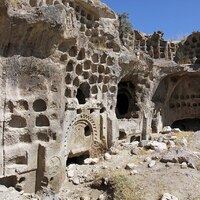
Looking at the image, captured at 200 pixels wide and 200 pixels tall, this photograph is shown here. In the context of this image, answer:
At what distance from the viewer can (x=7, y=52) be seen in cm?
812

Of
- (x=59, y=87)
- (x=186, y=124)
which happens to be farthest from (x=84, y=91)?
(x=186, y=124)

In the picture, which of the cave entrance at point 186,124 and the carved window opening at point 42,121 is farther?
the cave entrance at point 186,124

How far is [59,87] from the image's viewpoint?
909cm

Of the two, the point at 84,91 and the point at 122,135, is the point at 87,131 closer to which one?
the point at 84,91

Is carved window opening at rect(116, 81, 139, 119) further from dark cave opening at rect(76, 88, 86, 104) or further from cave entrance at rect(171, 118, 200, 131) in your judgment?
cave entrance at rect(171, 118, 200, 131)

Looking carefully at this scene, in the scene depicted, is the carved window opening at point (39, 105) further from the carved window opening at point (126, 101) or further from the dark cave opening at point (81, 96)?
the carved window opening at point (126, 101)

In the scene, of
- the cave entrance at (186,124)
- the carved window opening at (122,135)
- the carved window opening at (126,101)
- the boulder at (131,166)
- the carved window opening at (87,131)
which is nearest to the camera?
the boulder at (131,166)

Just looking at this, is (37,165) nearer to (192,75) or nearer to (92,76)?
(92,76)

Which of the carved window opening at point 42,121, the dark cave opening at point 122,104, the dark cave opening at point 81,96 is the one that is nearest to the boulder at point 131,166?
the carved window opening at point 42,121

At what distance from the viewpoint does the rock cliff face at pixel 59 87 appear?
8.12 meters

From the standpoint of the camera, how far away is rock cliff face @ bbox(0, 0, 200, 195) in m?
8.12

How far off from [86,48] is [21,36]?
345cm

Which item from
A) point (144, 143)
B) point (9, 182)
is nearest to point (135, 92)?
point (144, 143)

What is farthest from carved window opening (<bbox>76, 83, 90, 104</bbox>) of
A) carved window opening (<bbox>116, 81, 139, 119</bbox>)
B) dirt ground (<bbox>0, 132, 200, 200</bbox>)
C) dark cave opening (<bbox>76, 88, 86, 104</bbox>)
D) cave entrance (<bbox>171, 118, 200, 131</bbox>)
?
cave entrance (<bbox>171, 118, 200, 131</bbox>)
